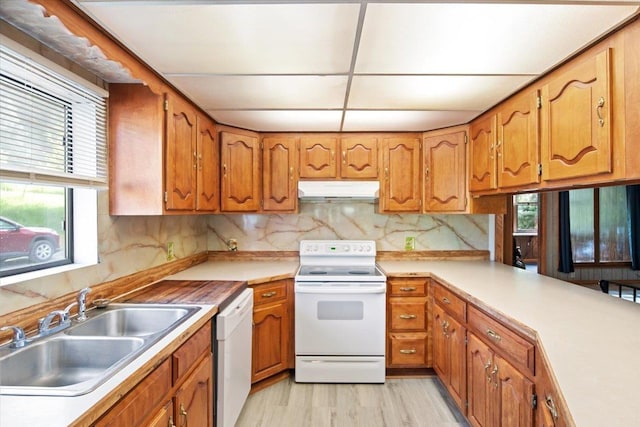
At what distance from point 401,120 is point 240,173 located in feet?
4.53

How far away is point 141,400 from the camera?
3.49ft

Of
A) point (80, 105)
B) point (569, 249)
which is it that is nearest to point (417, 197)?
point (569, 249)

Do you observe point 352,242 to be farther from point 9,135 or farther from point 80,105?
point 9,135

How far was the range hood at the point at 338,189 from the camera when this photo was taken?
112 inches

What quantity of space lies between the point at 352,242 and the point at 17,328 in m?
2.36

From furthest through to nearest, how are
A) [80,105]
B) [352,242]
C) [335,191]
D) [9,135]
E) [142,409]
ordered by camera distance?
1. [352,242]
2. [335,191]
3. [80,105]
4. [9,135]
5. [142,409]

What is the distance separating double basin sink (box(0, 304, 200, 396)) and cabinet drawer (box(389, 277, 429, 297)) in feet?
5.17

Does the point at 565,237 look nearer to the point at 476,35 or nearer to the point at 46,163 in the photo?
the point at 476,35

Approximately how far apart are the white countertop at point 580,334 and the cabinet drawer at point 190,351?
50.7 inches

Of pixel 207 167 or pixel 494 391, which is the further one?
pixel 207 167

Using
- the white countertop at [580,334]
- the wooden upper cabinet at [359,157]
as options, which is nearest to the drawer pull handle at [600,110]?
the white countertop at [580,334]

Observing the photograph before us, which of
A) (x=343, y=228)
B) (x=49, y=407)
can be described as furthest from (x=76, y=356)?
(x=343, y=228)

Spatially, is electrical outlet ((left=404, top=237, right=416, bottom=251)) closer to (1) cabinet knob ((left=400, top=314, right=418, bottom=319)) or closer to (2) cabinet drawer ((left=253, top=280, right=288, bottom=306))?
(1) cabinet knob ((left=400, top=314, right=418, bottom=319))

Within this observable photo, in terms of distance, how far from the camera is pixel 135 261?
79.4 inches
